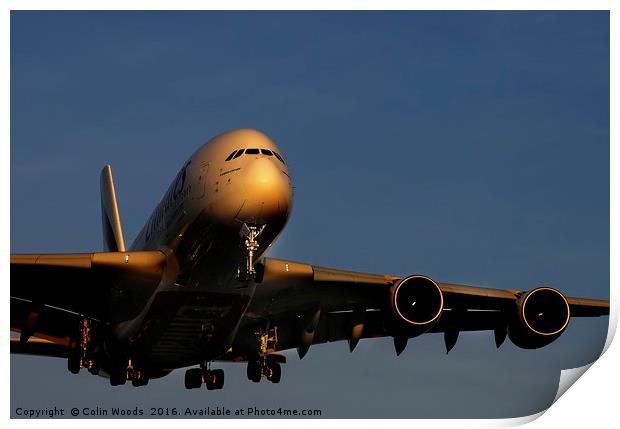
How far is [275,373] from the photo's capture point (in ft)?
103

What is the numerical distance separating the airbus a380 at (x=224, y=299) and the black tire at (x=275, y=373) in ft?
0.13

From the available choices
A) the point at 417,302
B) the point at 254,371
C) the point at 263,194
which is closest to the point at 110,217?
the point at 254,371

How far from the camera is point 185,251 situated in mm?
26219

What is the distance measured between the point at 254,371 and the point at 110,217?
14490 mm

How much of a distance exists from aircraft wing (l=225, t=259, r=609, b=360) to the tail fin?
446 inches

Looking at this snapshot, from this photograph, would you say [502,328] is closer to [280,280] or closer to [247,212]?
[280,280]

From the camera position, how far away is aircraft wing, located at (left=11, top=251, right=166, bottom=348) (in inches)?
1059

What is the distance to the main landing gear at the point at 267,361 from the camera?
103 ft

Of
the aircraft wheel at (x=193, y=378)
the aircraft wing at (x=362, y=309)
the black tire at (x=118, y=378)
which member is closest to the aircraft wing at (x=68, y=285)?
the black tire at (x=118, y=378)

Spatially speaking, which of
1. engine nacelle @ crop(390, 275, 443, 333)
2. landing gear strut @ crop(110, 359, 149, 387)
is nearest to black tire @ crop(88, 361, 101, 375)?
landing gear strut @ crop(110, 359, 149, 387)

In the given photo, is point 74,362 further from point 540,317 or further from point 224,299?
point 540,317
